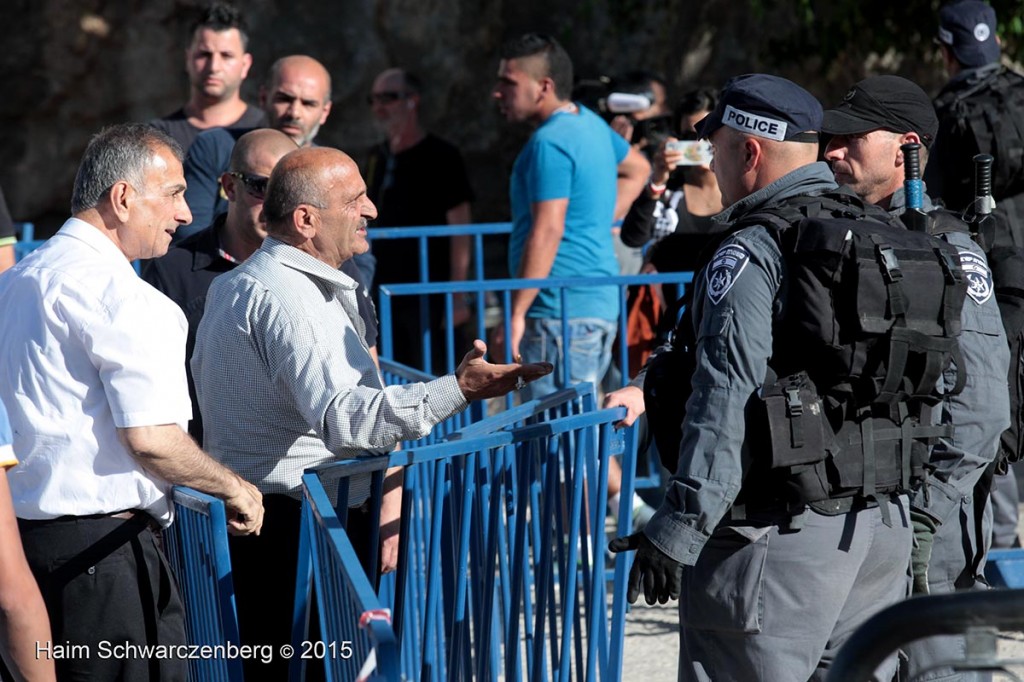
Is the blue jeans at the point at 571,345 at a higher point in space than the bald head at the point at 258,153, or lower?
lower

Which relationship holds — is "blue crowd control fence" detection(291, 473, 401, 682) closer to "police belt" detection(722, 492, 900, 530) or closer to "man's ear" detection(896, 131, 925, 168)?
"police belt" detection(722, 492, 900, 530)

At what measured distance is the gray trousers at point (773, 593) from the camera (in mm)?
2732

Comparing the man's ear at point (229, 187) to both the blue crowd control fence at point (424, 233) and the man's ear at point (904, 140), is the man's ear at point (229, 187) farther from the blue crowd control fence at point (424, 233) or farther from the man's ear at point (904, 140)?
the blue crowd control fence at point (424, 233)

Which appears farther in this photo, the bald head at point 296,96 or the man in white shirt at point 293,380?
the bald head at point 296,96

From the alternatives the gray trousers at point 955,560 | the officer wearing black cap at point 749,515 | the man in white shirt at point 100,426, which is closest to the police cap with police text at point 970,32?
the gray trousers at point 955,560

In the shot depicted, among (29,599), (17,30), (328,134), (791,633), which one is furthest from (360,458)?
(17,30)

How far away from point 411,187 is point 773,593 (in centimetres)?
440

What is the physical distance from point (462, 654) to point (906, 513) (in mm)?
1015

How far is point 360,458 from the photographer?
3.10 metres

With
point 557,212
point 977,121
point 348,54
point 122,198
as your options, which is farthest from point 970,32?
point 348,54

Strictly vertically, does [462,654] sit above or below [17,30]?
below

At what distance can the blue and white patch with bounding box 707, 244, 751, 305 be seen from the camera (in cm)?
263

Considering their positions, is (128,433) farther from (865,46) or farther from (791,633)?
(865,46)

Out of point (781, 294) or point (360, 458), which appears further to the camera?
point (360, 458)
